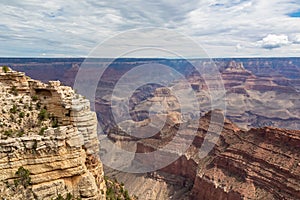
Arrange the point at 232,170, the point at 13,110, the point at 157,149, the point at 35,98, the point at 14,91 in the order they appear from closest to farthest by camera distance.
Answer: the point at 13,110 < the point at 14,91 < the point at 35,98 < the point at 232,170 < the point at 157,149

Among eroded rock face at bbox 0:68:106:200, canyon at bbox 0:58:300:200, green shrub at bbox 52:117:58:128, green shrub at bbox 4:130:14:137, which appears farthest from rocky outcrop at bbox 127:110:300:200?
green shrub at bbox 4:130:14:137

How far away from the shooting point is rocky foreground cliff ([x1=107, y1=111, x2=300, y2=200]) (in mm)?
46688

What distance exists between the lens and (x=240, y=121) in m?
154

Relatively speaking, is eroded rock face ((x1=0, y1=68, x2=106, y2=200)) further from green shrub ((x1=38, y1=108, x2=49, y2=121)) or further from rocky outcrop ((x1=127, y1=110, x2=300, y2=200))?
rocky outcrop ((x1=127, y1=110, x2=300, y2=200))

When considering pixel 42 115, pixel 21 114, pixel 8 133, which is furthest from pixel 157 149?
pixel 8 133

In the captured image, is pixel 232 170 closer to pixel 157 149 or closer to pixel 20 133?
pixel 157 149

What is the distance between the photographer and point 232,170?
Answer: 53938 mm

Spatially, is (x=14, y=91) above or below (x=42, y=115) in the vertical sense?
above

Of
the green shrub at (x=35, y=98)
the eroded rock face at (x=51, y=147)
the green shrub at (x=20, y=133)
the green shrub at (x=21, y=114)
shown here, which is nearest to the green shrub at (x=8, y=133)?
the eroded rock face at (x=51, y=147)

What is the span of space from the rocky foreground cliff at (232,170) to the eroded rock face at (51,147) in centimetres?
3506

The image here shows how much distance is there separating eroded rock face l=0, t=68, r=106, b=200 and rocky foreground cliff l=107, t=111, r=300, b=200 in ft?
115

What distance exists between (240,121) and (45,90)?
5693 inches

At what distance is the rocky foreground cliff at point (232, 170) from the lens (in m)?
46.7

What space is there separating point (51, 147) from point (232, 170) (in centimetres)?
4408
